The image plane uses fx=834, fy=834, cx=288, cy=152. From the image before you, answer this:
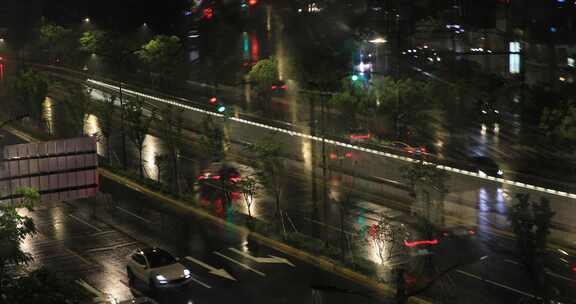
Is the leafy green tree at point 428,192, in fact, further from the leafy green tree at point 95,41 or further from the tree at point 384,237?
the leafy green tree at point 95,41

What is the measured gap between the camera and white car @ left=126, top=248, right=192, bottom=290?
100 feet

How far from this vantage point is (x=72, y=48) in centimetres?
10844

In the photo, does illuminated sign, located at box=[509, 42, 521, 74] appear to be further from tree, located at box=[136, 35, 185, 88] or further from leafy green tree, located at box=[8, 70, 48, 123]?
leafy green tree, located at box=[8, 70, 48, 123]

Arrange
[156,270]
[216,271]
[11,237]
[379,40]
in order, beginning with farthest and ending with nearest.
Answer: [379,40] < [216,271] < [156,270] < [11,237]

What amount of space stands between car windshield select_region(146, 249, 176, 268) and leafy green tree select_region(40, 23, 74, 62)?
3130 inches

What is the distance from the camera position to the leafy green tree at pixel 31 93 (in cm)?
6488

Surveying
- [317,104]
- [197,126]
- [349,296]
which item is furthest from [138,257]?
[317,104]

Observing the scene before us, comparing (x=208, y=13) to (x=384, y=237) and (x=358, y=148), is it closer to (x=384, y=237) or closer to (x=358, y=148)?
(x=358, y=148)

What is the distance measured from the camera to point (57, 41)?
109 meters

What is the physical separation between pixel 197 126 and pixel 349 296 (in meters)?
37.2

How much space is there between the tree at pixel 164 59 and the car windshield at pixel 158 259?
5530cm

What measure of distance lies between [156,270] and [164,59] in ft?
192

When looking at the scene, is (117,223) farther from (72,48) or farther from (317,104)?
(72,48)

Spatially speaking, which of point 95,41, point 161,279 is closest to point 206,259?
point 161,279
